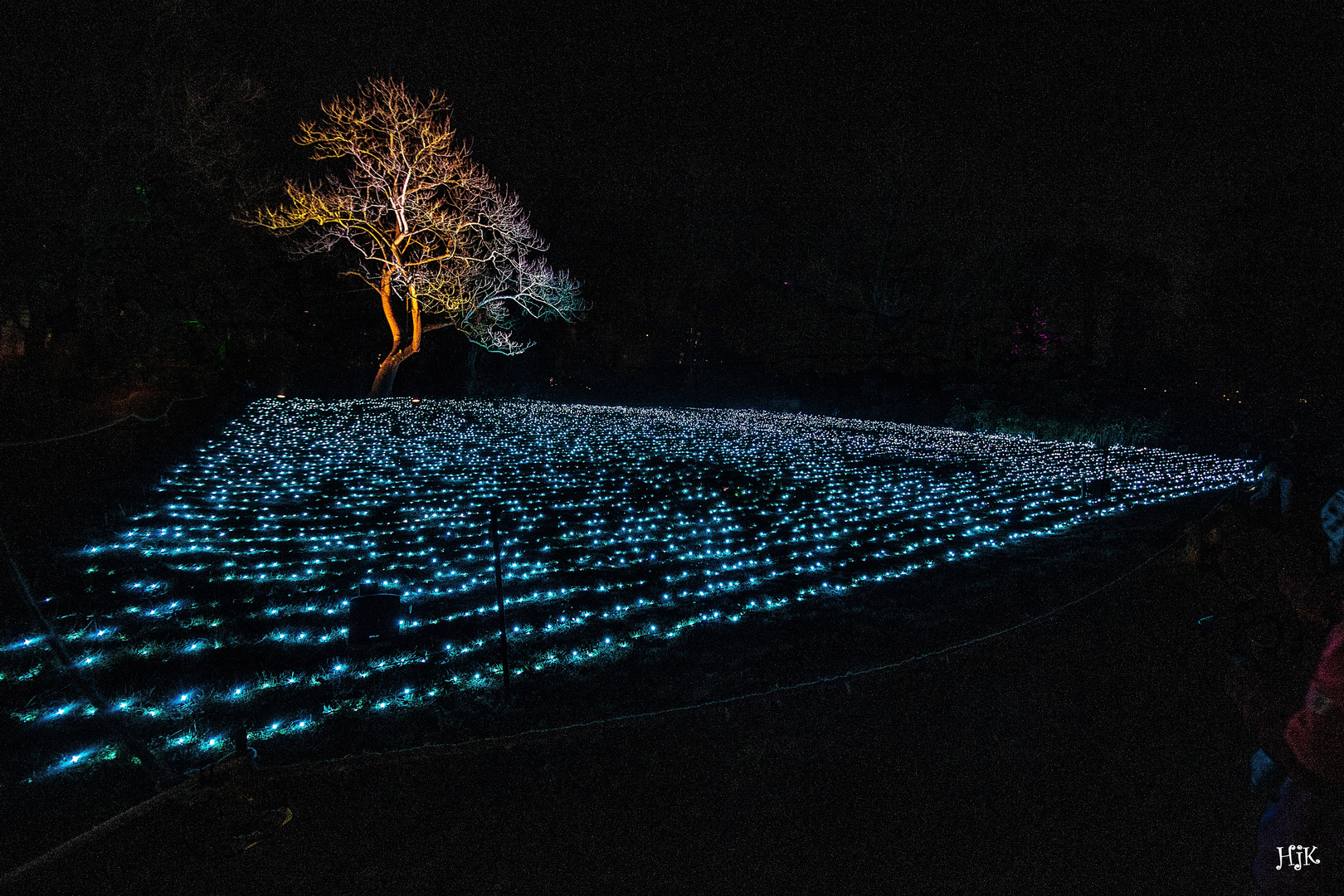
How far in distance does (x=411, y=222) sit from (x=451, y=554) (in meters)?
16.3

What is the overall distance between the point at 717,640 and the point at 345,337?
71.8ft

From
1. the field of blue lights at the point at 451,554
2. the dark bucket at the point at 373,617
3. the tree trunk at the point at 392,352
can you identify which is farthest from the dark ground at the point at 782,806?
the tree trunk at the point at 392,352

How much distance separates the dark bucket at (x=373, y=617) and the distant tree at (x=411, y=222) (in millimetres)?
16245

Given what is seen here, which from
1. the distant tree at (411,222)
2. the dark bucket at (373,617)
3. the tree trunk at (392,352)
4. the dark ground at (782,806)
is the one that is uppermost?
the distant tree at (411,222)

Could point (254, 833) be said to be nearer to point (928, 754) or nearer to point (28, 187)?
point (928, 754)

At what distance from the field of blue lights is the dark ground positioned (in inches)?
24.5

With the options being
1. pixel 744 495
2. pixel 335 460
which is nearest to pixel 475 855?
pixel 744 495

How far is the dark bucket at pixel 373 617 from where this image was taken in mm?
3967

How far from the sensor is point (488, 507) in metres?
7.74

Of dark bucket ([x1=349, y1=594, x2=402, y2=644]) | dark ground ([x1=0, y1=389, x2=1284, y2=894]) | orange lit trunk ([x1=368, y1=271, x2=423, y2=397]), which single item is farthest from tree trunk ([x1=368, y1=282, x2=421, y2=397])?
dark ground ([x1=0, y1=389, x2=1284, y2=894])

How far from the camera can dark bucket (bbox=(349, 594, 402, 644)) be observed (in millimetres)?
3967

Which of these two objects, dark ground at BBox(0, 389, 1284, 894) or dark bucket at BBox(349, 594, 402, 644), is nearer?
dark ground at BBox(0, 389, 1284, 894)

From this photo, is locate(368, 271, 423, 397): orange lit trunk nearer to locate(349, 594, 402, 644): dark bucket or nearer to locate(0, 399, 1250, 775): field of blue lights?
locate(0, 399, 1250, 775): field of blue lights

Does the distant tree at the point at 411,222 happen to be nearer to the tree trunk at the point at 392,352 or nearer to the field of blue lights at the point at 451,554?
the tree trunk at the point at 392,352
